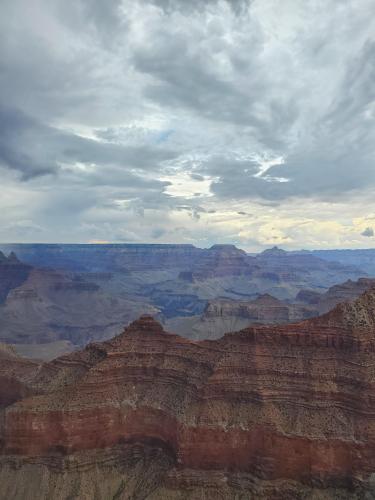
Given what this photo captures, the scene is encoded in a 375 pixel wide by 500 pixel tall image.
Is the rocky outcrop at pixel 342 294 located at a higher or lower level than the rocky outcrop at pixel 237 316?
higher

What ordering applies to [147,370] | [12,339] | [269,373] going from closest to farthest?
[269,373] → [147,370] → [12,339]

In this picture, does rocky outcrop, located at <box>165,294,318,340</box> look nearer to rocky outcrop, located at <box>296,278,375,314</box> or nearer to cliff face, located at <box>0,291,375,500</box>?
rocky outcrop, located at <box>296,278,375,314</box>

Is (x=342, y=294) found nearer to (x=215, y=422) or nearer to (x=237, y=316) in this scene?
(x=237, y=316)

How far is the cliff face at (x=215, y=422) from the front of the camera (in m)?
50.2

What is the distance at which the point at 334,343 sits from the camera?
56.2 m

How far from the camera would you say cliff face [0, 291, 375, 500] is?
50.2m

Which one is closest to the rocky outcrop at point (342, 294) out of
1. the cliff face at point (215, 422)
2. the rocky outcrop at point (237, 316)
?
the rocky outcrop at point (237, 316)

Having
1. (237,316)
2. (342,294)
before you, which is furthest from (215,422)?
(342,294)

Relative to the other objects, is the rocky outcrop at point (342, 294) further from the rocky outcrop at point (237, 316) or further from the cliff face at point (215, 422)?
the cliff face at point (215, 422)

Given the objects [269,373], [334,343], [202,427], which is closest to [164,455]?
[202,427]

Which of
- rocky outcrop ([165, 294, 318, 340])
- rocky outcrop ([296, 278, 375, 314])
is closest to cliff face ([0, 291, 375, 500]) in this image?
rocky outcrop ([165, 294, 318, 340])

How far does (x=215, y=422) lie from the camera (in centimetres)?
5341

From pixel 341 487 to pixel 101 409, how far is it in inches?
1166

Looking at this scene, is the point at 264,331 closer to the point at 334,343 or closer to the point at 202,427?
the point at 334,343
